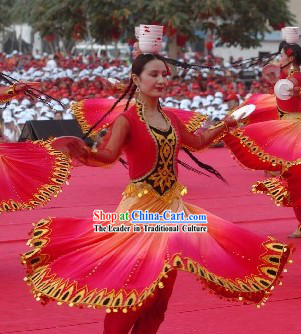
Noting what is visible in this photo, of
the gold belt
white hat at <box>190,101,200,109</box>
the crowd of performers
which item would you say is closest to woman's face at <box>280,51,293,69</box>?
the crowd of performers

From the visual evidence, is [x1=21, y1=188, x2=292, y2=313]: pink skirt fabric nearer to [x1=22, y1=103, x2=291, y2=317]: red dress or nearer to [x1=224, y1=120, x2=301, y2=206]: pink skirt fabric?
[x1=22, y1=103, x2=291, y2=317]: red dress

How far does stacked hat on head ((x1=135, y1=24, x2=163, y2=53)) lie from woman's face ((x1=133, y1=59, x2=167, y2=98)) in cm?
8

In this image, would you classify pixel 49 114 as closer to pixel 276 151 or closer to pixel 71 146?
pixel 276 151

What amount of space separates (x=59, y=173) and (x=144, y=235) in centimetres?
193

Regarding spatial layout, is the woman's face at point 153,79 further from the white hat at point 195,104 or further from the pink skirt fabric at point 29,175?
the white hat at point 195,104

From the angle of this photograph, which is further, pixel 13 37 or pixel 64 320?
pixel 13 37

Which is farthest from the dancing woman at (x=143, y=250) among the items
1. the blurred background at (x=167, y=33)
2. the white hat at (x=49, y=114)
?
the blurred background at (x=167, y=33)

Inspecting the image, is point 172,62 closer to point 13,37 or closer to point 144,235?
point 144,235

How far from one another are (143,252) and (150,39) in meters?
1.08

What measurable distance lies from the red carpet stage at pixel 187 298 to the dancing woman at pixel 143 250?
933 mm

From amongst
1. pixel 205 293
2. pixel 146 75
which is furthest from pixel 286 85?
pixel 146 75

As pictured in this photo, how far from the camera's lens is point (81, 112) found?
9164mm

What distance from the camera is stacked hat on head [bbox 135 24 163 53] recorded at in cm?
466

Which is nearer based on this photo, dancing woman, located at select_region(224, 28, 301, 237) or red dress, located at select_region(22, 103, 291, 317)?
red dress, located at select_region(22, 103, 291, 317)
